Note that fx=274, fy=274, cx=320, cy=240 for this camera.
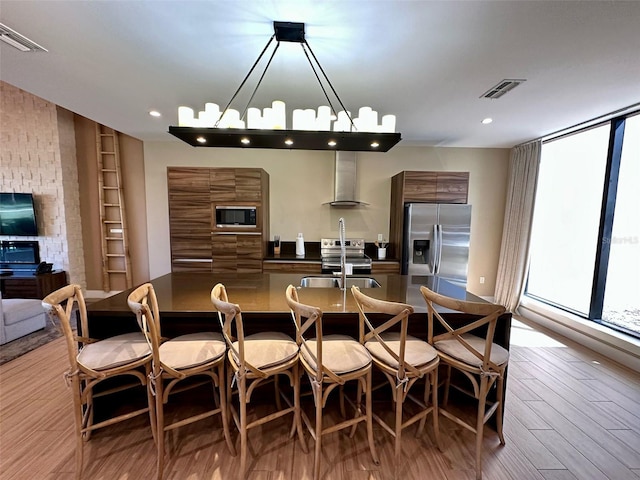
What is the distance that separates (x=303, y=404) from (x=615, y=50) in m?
3.41

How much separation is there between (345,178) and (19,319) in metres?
4.49

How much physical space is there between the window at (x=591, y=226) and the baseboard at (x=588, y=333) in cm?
16

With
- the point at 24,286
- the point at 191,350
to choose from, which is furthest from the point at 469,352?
the point at 24,286

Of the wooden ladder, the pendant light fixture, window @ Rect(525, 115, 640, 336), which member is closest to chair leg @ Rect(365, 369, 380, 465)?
the pendant light fixture

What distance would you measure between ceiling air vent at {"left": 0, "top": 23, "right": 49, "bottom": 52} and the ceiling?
2.1 inches

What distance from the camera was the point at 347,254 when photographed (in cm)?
449

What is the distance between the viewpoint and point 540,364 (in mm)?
2834

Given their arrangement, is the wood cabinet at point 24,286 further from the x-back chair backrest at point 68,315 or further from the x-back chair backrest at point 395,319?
the x-back chair backrest at point 395,319

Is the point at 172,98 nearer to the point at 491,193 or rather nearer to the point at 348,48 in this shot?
the point at 348,48

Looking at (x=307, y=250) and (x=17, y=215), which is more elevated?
(x=17, y=215)

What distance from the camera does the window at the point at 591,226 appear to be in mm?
3049

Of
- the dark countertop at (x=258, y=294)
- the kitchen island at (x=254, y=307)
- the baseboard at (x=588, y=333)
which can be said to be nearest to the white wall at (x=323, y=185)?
the baseboard at (x=588, y=333)

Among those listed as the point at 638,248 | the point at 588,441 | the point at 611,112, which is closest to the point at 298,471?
the point at 588,441

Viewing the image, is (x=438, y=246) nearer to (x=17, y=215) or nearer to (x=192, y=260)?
(x=192, y=260)
